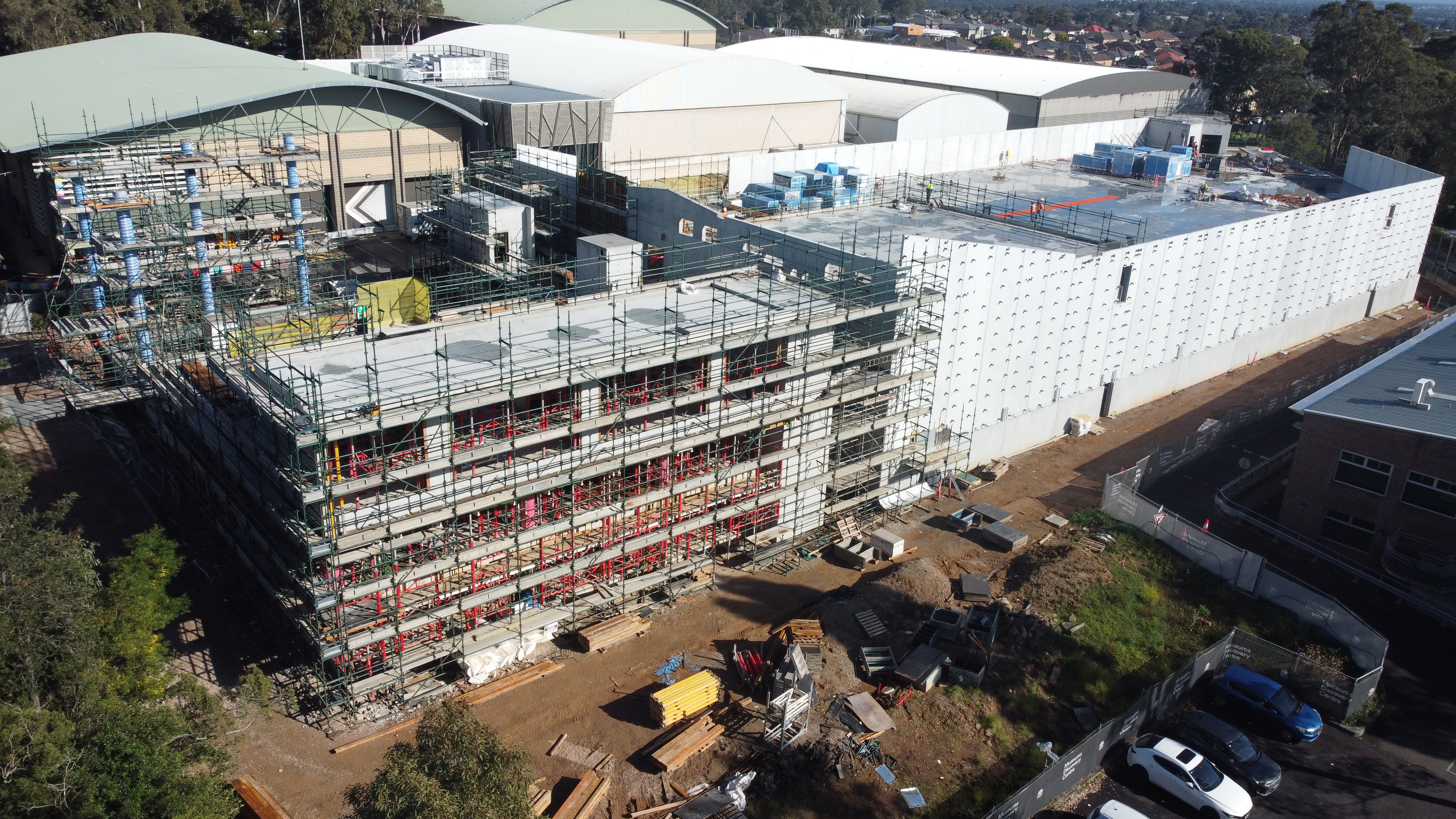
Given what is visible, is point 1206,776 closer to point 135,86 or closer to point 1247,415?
point 1247,415

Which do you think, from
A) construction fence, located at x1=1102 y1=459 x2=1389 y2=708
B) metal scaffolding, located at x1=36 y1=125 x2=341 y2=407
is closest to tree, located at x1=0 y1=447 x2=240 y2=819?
metal scaffolding, located at x1=36 y1=125 x2=341 y2=407

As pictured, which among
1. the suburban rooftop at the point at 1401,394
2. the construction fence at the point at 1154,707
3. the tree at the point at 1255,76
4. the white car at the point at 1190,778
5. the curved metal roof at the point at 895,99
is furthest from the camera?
the tree at the point at 1255,76

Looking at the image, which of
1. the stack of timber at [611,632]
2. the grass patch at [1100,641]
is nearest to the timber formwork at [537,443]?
the stack of timber at [611,632]

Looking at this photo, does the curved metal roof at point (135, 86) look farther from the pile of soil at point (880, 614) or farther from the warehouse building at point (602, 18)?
the warehouse building at point (602, 18)

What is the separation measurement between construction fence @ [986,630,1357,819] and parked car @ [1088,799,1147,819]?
0.71m

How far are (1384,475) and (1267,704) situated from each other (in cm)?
902

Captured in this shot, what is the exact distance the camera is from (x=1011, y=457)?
102ft

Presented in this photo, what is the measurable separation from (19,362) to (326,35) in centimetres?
4579

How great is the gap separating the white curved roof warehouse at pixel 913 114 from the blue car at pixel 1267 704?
111ft

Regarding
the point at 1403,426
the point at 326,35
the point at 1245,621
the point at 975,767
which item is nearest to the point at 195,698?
the point at 975,767

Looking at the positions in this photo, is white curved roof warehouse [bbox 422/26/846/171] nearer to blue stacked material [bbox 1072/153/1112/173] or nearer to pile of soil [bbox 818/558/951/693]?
blue stacked material [bbox 1072/153/1112/173]

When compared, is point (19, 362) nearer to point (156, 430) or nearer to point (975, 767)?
point (156, 430)

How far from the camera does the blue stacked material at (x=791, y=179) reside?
3516 cm

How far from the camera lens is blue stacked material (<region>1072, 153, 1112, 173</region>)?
155ft
